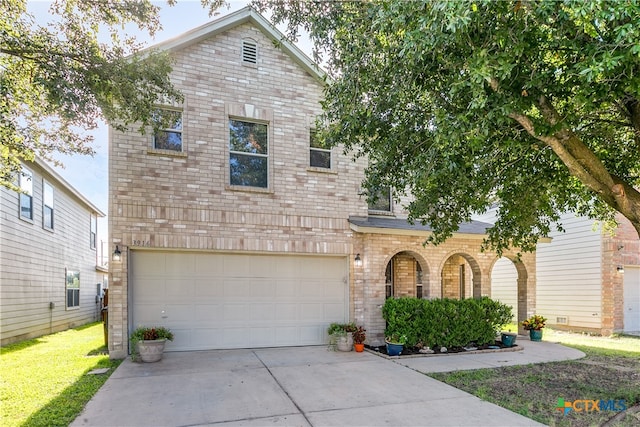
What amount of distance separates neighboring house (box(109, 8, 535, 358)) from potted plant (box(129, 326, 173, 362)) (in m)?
0.49

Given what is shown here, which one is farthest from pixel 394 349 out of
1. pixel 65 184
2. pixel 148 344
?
pixel 65 184

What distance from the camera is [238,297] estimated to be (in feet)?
30.8

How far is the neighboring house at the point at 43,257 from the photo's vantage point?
10.6 meters

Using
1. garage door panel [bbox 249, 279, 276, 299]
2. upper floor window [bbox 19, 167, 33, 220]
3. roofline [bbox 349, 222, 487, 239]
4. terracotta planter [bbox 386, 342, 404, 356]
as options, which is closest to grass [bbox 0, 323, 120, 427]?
garage door panel [bbox 249, 279, 276, 299]

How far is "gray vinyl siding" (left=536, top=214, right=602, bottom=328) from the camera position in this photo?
508 inches

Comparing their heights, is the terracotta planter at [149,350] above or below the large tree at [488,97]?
below

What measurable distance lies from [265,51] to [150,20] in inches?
141

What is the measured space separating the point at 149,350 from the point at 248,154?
4853mm

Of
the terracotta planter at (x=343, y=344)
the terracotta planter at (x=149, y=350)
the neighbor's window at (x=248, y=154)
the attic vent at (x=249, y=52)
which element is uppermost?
the attic vent at (x=249, y=52)

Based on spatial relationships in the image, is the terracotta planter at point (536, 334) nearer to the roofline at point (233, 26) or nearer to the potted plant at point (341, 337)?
the potted plant at point (341, 337)

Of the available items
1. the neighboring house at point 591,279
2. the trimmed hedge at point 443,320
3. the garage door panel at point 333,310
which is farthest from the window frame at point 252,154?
the neighboring house at point 591,279

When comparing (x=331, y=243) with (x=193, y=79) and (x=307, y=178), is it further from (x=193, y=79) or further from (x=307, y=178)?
(x=193, y=79)

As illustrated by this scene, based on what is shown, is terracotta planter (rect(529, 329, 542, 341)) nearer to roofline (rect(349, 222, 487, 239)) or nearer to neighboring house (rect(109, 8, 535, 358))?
neighboring house (rect(109, 8, 535, 358))

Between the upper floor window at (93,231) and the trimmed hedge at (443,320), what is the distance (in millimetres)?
14999
